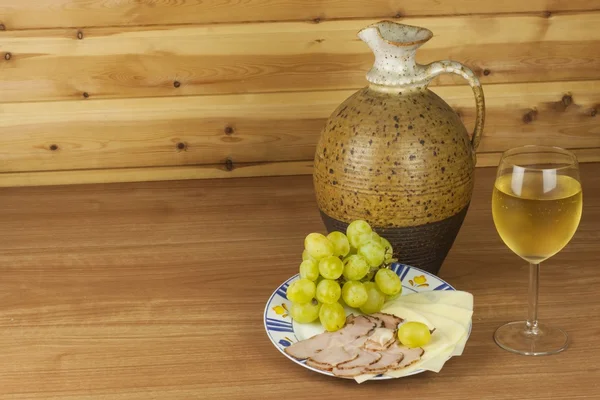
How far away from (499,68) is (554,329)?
658mm

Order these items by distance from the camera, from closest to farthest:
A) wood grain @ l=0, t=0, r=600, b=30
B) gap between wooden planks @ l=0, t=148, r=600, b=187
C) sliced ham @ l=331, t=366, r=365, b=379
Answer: sliced ham @ l=331, t=366, r=365, b=379
wood grain @ l=0, t=0, r=600, b=30
gap between wooden planks @ l=0, t=148, r=600, b=187

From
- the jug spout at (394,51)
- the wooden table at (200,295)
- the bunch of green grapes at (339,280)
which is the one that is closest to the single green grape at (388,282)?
the bunch of green grapes at (339,280)

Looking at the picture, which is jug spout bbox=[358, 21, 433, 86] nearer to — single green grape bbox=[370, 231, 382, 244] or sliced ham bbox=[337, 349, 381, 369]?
single green grape bbox=[370, 231, 382, 244]

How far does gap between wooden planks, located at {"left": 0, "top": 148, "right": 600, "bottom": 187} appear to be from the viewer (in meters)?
1.57

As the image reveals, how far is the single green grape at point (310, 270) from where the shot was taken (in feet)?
3.18

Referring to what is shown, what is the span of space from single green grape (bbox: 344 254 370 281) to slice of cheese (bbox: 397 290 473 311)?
0.07m

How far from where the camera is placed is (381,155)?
1035mm

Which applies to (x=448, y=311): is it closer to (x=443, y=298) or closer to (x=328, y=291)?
(x=443, y=298)

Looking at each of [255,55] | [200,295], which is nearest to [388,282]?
[200,295]

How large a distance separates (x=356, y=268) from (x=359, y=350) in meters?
0.10

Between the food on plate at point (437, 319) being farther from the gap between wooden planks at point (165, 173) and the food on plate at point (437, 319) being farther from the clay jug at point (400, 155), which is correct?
the gap between wooden planks at point (165, 173)

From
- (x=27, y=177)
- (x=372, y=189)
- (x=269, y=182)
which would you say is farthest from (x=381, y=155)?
(x=27, y=177)

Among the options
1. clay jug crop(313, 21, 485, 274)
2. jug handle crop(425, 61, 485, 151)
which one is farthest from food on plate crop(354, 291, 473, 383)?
jug handle crop(425, 61, 485, 151)

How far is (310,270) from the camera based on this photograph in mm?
970
